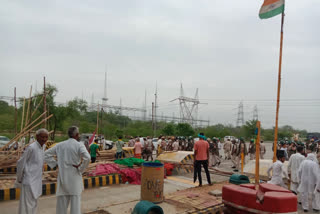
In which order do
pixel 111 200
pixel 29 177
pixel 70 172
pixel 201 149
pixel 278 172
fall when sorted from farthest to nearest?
pixel 201 149, pixel 278 172, pixel 111 200, pixel 70 172, pixel 29 177

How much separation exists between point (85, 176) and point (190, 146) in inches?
482

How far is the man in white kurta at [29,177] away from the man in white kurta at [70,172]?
37cm

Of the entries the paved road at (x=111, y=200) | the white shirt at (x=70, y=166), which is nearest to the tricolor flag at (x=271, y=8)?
the paved road at (x=111, y=200)

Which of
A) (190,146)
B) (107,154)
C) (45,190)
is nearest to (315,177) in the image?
(45,190)

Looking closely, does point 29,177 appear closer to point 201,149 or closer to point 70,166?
point 70,166

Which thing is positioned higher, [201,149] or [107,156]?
[201,149]

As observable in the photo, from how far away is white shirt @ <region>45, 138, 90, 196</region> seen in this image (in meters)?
4.36

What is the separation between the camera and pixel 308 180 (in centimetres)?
662

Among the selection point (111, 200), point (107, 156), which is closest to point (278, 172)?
point (111, 200)

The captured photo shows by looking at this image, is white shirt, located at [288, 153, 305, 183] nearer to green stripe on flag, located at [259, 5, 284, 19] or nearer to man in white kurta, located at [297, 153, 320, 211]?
man in white kurta, located at [297, 153, 320, 211]

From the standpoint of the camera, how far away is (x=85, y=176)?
8.30 metres

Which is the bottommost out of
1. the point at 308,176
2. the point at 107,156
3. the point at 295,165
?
the point at 107,156

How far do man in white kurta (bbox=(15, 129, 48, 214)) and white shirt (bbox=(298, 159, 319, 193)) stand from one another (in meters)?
6.45

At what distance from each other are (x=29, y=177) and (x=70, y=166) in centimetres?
70
